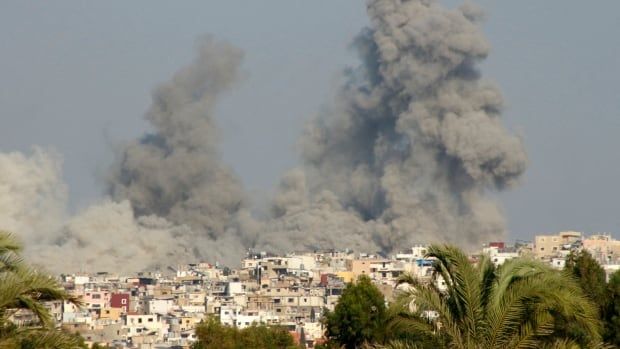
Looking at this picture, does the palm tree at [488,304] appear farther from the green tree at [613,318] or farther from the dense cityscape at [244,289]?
the dense cityscape at [244,289]

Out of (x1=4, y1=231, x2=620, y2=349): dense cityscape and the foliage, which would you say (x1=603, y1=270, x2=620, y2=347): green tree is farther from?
(x1=4, y1=231, x2=620, y2=349): dense cityscape

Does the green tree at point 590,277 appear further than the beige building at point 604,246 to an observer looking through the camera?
No

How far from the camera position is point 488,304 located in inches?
626

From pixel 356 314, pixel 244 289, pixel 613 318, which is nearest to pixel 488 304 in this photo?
pixel 613 318

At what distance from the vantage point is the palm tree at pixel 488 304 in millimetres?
15859

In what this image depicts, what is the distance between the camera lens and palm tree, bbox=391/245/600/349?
15859 millimetres

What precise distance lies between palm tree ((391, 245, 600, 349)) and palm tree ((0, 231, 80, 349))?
10.6 feet

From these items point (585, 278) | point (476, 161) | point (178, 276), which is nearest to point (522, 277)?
point (585, 278)

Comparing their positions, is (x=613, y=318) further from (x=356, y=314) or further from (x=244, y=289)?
(x=244, y=289)

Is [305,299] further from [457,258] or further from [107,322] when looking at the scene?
[457,258]

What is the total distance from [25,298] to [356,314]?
2031 centimetres

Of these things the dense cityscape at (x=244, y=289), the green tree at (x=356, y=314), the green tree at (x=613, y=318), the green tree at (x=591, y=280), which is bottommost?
the green tree at (x=613, y=318)

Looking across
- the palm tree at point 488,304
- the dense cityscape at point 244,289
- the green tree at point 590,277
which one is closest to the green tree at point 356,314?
the green tree at point 590,277

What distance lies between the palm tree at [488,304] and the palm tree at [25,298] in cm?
323
